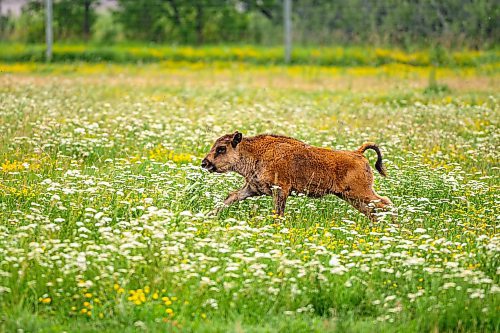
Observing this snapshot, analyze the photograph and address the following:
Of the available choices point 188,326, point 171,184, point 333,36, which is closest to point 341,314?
point 188,326

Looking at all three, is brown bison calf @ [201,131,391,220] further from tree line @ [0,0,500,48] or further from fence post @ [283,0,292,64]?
fence post @ [283,0,292,64]

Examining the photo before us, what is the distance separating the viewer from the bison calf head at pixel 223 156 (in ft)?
28.9

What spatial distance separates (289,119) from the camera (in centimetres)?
1410

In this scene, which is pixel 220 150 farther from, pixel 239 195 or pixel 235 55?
pixel 235 55

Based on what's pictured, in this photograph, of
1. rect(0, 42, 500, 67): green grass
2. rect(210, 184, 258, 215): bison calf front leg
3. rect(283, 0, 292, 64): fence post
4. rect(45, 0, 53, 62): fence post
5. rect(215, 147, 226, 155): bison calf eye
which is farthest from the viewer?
rect(283, 0, 292, 64): fence post

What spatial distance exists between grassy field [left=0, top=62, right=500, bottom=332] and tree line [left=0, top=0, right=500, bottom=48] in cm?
834

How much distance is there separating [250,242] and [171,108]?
26.8 feet

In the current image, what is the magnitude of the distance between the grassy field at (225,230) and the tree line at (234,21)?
27.4 feet

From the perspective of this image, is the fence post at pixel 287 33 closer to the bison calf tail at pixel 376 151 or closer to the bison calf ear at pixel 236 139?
the bison calf tail at pixel 376 151

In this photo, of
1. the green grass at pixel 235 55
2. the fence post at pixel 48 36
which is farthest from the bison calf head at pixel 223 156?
the fence post at pixel 48 36

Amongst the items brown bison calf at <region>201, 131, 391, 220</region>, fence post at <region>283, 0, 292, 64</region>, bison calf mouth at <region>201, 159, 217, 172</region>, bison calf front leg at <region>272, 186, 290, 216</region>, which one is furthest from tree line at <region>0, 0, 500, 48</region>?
bison calf front leg at <region>272, 186, 290, 216</region>

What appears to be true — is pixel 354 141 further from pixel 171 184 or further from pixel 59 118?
pixel 59 118

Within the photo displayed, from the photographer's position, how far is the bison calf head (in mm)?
8805

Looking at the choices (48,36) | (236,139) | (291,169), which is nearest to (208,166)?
(236,139)
